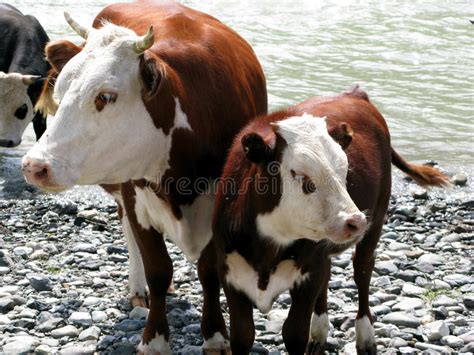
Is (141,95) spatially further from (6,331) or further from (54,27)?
(54,27)

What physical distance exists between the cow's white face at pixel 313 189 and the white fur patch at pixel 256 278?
267 mm

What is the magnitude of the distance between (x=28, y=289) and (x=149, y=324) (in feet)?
4.38

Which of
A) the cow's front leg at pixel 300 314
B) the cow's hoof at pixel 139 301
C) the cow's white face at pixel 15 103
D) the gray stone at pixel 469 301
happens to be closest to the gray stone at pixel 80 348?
the cow's hoof at pixel 139 301

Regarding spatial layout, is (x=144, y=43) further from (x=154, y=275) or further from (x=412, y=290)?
(x=412, y=290)

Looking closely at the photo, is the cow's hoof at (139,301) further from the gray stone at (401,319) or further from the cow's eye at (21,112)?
the cow's eye at (21,112)

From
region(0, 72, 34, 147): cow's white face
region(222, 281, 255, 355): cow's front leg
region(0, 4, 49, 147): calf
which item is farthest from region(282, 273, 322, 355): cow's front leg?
region(0, 72, 34, 147): cow's white face

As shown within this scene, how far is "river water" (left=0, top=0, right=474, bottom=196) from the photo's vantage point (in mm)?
12672

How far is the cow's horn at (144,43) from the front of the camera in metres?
4.91

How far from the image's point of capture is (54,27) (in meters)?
19.7

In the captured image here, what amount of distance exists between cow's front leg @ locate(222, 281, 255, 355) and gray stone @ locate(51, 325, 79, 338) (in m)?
1.29

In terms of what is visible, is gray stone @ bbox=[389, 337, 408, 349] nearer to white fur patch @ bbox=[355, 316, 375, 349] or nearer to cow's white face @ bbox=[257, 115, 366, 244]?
white fur patch @ bbox=[355, 316, 375, 349]

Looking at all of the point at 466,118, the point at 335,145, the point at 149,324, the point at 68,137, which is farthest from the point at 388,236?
the point at 466,118

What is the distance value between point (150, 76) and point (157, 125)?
33cm

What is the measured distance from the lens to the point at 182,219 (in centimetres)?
568
